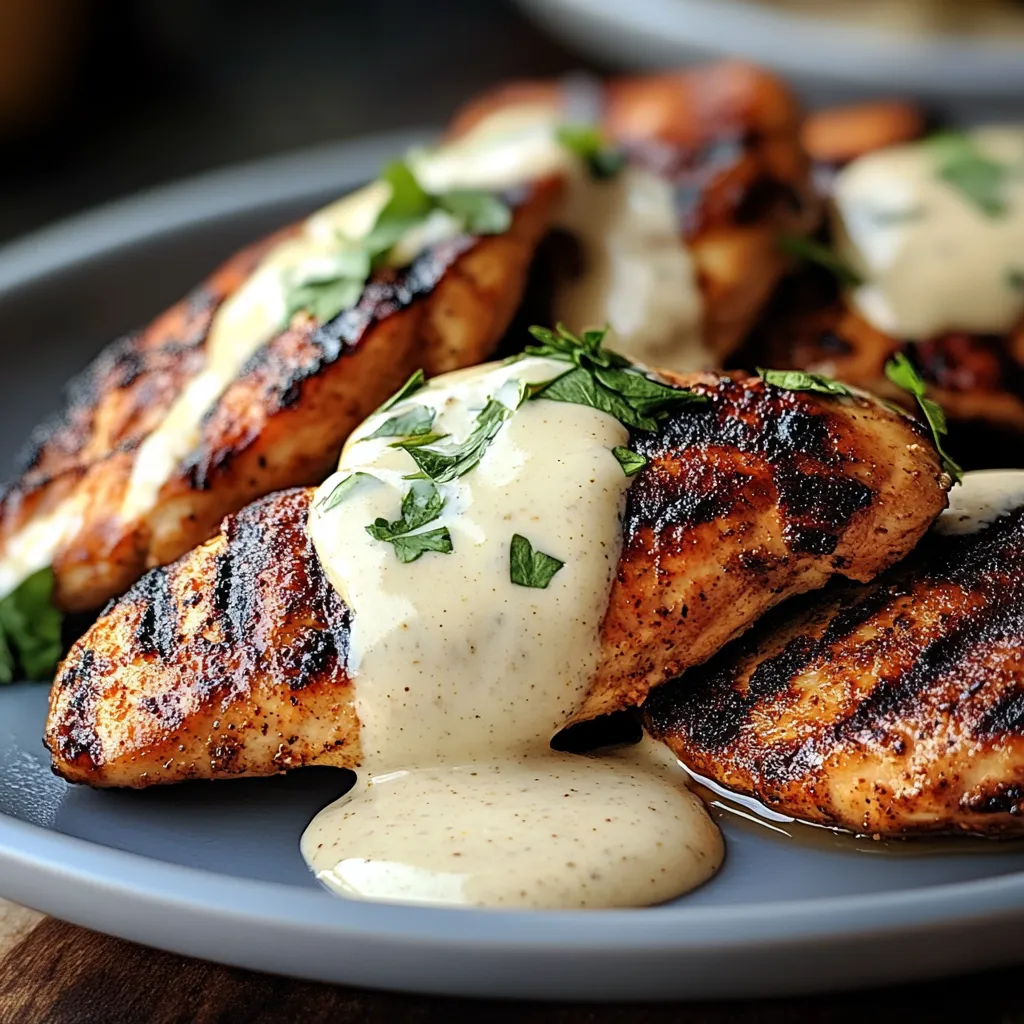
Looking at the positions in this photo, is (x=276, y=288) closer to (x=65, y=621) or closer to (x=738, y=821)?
(x=65, y=621)

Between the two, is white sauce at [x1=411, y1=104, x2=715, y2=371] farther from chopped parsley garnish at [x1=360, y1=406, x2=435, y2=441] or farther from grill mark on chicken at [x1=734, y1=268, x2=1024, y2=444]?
chopped parsley garnish at [x1=360, y1=406, x2=435, y2=441]

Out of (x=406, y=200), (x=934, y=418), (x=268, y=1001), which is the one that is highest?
(x=406, y=200)

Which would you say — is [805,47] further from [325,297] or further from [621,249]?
[325,297]

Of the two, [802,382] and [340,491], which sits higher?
[340,491]

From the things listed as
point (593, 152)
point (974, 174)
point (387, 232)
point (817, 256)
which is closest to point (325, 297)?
point (387, 232)

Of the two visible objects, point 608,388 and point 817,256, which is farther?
point 817,256

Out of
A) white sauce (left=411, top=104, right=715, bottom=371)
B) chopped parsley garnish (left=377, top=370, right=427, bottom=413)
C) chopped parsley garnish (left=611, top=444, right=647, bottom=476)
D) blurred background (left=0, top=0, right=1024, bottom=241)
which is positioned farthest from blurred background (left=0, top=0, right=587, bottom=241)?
chopped parsley garnish (left=611, top=444, right=647, bottom=476)
